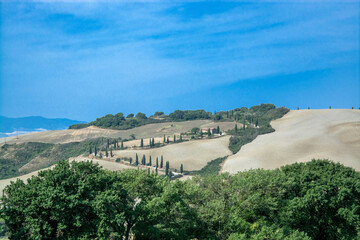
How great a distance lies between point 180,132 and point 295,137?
57.1 m

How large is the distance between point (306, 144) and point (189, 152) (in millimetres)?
38501

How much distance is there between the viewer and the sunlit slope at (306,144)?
8956 centimetres

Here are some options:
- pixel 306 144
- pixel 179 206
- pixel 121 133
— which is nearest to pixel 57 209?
pixel 179 206

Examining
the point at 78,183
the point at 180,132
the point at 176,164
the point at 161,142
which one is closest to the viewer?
the point at 78,183

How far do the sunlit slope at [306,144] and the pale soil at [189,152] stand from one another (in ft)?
28.4

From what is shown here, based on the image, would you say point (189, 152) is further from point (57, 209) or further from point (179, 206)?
point (57, 209)

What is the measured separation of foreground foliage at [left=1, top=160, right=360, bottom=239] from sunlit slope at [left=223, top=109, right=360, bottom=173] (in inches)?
1817

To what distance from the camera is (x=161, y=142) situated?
13200cm

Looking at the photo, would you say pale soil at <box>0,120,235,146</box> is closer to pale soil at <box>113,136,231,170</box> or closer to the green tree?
pale soil at <box>113,136,231,170</box>

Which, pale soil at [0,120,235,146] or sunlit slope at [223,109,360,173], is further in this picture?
pale soil at [0,120,235,146]

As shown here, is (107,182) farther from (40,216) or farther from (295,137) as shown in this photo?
(295,137)

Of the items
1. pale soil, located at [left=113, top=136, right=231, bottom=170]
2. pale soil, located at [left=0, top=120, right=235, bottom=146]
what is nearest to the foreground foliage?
pale soil, located at [left=113, top=136, right=231, bottom=170]

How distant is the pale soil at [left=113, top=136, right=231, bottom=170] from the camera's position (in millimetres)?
107562

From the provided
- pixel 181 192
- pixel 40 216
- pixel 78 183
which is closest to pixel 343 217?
pixel 181 192
